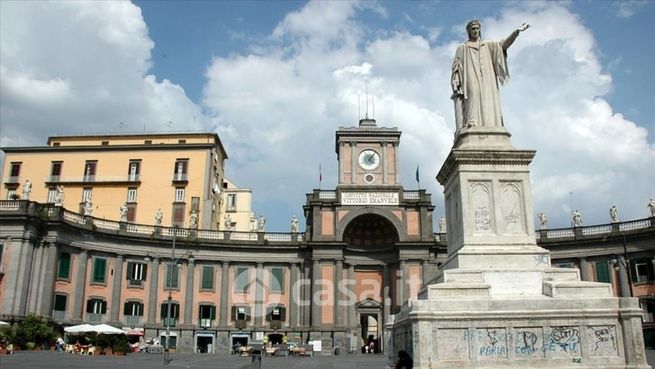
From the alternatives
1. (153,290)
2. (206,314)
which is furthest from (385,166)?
(153,290)

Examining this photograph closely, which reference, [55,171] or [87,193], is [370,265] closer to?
[87,193]

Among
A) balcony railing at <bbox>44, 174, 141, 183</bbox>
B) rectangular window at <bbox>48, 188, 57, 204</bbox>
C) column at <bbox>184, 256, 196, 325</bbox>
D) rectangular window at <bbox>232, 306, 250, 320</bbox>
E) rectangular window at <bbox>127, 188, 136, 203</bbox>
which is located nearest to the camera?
column at <bbox>184, 256, 196, 325</bbox>

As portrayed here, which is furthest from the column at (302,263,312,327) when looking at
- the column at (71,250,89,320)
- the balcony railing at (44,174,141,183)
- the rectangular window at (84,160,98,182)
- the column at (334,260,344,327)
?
the rectangular window at (84,160,98,182)

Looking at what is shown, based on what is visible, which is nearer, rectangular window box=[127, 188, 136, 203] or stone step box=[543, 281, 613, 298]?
stone step box=[543, 281, 613, 298]

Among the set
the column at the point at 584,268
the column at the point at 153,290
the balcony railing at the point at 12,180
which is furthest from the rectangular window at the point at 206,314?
the column at the point at 584,268

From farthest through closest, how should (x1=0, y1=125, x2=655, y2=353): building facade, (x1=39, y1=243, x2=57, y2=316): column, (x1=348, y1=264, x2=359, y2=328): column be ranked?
(x1=348, y1=264, x2=359, y2=328): column → (x1=0, y1=125, x2=655, y2=353): building facade → (x1=39, y1=243, x2=57, y2=316): column

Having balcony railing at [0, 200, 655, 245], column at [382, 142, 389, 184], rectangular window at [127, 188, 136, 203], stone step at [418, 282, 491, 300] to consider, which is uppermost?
column at [382, 142, 389, 184]

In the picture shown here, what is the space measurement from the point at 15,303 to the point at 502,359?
37400 mm

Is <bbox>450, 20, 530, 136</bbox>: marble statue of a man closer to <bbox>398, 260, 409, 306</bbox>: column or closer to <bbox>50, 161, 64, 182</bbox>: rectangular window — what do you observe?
<bbox>398, 260, 409, 306</bbox>: column

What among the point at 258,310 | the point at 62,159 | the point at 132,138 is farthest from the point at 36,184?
the point at 258,310

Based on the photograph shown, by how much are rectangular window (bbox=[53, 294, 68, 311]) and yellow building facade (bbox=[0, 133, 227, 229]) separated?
1452 cm

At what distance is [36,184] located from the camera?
58.2 metres

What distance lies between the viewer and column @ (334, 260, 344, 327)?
4794 cm

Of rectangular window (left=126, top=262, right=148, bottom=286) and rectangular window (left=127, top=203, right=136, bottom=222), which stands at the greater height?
rectangular window (left=127, top=203, right=136, bottom=222)
